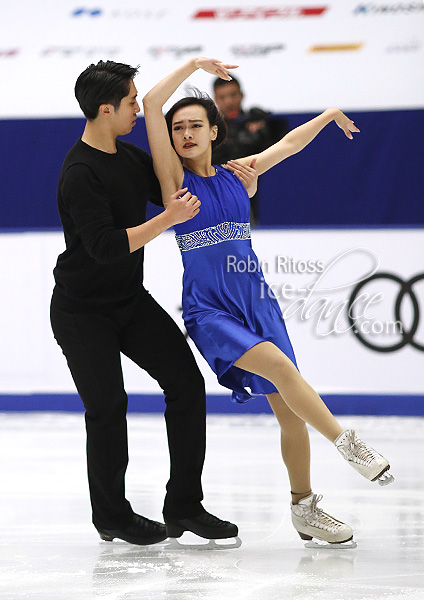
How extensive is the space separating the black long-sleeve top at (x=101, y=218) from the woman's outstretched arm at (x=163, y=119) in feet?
0.27

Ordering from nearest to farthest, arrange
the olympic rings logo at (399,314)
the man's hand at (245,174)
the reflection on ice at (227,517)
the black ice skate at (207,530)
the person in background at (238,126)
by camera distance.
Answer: the reflection on ice at (227,517) → the black ice skate at (207,530) → the man's hand at (245,174) → the olympic rings logo at (399,314) → the person in background at (238,126)

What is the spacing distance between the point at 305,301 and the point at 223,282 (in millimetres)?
2497

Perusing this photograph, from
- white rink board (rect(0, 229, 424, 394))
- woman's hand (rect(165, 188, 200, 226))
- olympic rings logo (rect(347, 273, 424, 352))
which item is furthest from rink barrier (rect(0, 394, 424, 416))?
woman's hand (rect(165, 188, 200, 226))

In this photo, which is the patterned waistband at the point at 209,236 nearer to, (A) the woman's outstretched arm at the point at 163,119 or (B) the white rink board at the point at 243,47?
(A) the woman's outstretched arm at the point at 163,119

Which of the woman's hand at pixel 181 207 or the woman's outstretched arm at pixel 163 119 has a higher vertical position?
the woman's outstretched arm at pixel 163 119

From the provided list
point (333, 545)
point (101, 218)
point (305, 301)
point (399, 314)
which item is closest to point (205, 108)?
Answer: point (101, 218)

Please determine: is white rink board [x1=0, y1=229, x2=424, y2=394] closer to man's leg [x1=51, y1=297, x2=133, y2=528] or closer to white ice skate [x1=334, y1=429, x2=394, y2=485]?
man's leg [x1=51, y1=297, x2=133, y2=528]

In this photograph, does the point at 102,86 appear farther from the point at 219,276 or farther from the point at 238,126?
the point at 238,126

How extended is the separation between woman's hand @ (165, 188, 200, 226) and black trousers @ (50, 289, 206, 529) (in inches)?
14.6

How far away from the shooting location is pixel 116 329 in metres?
2.99

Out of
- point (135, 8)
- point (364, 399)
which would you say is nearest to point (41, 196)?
point (135, 8)

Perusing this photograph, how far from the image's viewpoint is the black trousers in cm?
293

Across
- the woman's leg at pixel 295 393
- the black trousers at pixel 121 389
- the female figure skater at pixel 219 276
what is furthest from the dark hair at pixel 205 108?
the woman's leg at pixel 295 393

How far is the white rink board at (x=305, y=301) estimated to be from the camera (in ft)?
17.6
